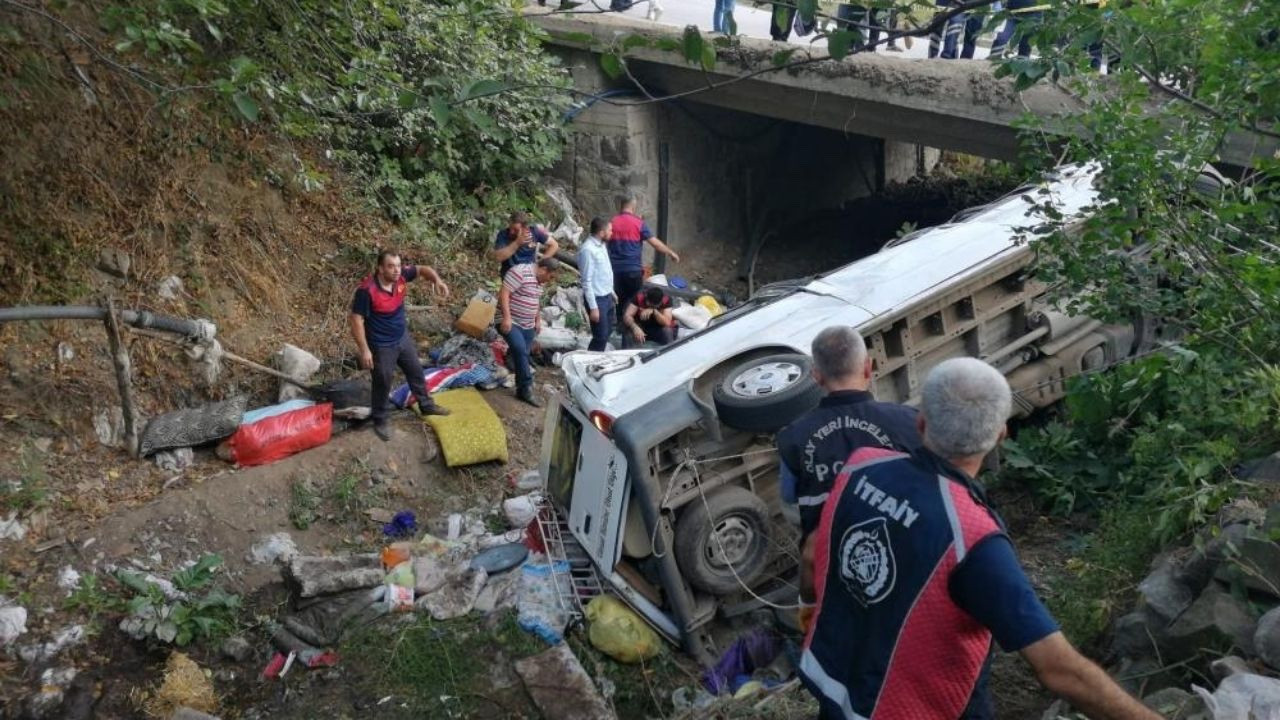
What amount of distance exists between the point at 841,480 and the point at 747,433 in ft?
8.96

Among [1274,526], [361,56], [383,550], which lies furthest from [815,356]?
[361,56]

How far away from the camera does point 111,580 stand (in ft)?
20.7

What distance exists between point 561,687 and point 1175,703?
119 inches

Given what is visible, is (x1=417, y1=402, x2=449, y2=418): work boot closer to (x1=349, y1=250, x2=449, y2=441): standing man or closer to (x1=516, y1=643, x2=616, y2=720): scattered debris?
(x1=349, y1=250, x2=449, y2=441): standing man

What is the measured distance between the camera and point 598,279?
867 centimetres

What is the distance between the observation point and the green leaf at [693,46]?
3020mm

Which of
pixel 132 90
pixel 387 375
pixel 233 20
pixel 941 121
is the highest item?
pixel 233 20

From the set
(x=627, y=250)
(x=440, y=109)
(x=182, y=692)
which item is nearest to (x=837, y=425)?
(x=440, y=109)

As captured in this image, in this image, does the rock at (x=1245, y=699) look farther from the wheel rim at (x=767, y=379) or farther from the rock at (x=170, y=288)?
the rock at (x=170, y=288)

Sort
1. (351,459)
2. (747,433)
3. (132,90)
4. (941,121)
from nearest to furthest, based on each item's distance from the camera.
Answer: (747,433) < (351,459) < (132,90) < (941,121)

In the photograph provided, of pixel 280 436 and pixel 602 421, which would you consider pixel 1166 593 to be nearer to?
pixel 602 421

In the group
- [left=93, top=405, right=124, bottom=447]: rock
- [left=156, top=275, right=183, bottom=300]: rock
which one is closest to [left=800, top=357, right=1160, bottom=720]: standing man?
[left=93, top=405, right=124, bottom=447]: rock

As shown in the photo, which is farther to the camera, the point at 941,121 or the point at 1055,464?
the point at 941,121

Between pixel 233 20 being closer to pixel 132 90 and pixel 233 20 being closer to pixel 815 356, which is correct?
pixel 132 90
